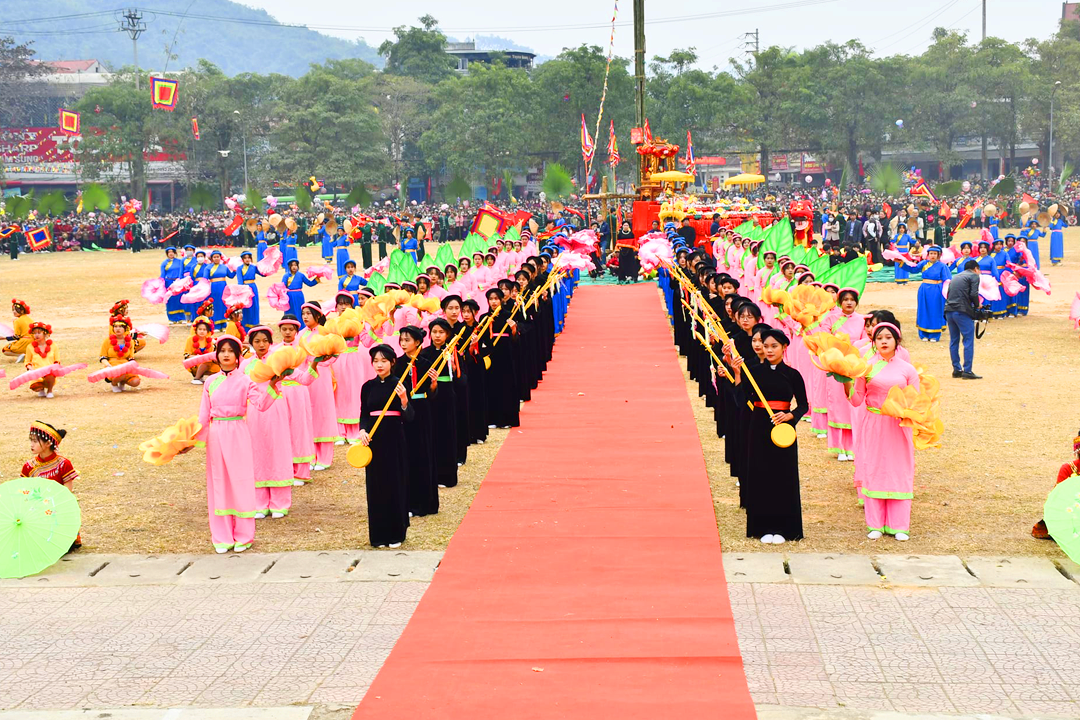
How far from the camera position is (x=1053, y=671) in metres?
5.49

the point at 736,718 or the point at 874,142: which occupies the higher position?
the point at 874,142

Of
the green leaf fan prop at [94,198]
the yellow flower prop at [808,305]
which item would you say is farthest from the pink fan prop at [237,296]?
the green leaf fan prop at [94,198]

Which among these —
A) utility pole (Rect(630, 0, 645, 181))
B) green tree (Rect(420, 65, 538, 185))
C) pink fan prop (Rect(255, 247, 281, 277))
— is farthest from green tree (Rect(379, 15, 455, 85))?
A: pink fan prop (Rect(255, 247, 281, 277))

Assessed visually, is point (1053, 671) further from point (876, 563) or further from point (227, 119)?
point (227, 119)

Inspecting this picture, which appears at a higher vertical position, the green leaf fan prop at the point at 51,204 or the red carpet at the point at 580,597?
the green leaf fan prop at the point at 51,204

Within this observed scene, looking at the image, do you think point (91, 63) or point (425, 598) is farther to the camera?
point (91, 63)

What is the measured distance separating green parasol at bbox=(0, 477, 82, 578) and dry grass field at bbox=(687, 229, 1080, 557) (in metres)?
4.20

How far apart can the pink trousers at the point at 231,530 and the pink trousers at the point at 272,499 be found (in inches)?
30.7

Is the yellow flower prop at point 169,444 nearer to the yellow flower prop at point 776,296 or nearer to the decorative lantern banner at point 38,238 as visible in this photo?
the yellow flower prop at point 776,296

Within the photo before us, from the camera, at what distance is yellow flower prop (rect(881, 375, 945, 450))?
7422 millimetres

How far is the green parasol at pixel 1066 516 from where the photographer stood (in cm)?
680

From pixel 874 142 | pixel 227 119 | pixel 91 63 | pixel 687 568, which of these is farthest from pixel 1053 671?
pixel 91 63

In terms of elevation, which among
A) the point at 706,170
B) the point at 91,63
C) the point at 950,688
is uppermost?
the point at 91,63

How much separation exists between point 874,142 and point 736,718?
5564 cm
